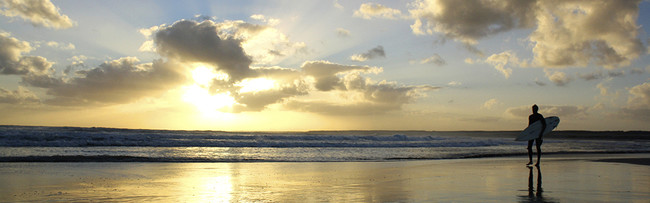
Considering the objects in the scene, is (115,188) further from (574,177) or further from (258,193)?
(574,177)

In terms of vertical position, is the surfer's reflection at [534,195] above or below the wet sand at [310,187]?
above

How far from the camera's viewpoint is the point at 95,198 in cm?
668

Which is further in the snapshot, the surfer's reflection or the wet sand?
the wet sand

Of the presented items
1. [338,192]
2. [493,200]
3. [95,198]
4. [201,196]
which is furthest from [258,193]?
[493,200]

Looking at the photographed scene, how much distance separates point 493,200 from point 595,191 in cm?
231

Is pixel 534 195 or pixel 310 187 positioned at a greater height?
pixel 534 195

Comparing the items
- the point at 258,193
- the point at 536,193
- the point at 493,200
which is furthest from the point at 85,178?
the point at 536,193

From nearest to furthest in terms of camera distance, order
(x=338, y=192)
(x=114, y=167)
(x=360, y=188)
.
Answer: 1. (x=338, y=192)
2. (x=360, y=188)
3. (x=114, y=167)

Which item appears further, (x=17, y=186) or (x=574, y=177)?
(x=574, y=177)

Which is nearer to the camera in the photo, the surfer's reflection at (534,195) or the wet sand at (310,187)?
the surfer's reflection at (534,195)

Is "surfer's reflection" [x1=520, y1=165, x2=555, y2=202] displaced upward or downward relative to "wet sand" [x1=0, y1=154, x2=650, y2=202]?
upward

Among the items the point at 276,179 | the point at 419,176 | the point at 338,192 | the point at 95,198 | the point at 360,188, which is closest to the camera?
the point at 95,198

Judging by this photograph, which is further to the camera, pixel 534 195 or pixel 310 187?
pixel 310 187

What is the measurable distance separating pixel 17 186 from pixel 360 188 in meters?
6.50
